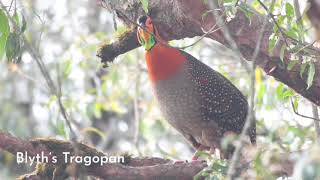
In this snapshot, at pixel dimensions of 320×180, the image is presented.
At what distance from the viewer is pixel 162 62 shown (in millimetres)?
4434

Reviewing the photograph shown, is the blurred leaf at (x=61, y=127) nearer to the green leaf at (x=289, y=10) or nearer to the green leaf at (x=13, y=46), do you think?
the green leaf at (x=13, y=46)

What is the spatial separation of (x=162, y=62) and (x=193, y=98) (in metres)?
0.29

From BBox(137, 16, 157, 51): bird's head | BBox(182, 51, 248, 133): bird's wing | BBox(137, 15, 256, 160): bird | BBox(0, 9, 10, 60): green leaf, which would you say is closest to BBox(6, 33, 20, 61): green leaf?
BBox(0, 9, 10, 60): green leaf

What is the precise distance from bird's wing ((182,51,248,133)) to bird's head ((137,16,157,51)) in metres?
0.30

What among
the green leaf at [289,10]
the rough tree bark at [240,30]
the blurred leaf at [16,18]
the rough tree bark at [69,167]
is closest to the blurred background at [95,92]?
the rough tree bark at [240,30]

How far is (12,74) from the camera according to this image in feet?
26.0

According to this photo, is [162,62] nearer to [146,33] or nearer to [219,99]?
[146,33]

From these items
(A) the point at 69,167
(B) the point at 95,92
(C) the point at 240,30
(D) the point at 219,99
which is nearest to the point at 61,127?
(A) the point at 69,167

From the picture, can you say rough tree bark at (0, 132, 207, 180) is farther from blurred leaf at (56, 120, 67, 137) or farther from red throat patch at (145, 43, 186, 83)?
red throat patch at (145, 43, 186, 83)

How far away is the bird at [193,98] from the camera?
4.38 meters

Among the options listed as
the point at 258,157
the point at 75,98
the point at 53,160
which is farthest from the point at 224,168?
the point at 75,98

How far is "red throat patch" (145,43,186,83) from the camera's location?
443cm

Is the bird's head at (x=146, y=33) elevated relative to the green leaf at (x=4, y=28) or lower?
elevated

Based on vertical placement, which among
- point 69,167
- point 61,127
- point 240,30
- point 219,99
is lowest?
point 69,167
